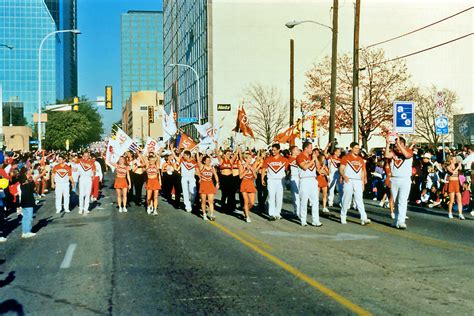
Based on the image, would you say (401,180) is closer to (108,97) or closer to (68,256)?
(68,256)

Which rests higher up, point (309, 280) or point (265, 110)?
point (265, 110)

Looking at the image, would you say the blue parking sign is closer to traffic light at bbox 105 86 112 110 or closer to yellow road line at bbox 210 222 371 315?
yellow road line at bbox 210 222 371 315

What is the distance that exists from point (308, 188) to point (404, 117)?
7.23 meters

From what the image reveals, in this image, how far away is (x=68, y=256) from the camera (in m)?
10.1

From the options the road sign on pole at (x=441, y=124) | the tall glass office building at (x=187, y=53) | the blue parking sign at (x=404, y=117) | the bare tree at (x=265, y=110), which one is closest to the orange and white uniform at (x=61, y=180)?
the blue parking sign at (x=404, y=117)

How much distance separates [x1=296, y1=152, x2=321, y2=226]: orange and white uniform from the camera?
44.6 ft

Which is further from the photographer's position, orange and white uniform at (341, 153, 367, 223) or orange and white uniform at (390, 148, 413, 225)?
orange and white uniform at (341, 153, 367, 223)

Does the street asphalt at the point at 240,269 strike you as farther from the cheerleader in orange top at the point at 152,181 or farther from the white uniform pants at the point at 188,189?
the white uniform pants at the point at 188,189

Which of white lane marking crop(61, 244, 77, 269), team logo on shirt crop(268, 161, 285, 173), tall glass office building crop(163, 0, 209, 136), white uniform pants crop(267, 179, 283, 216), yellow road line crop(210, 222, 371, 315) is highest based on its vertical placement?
tall glass office building crop(163, 0, 209, 136)

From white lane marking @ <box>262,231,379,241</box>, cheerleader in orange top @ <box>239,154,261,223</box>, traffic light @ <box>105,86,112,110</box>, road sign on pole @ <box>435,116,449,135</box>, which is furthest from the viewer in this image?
traffic light @ <box>105,86,112,110</box>

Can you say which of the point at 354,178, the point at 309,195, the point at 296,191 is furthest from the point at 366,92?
the point at 309,195

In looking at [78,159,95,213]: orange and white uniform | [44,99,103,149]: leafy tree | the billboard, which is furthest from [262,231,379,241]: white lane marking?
[44,99,103,149]: leafy tree

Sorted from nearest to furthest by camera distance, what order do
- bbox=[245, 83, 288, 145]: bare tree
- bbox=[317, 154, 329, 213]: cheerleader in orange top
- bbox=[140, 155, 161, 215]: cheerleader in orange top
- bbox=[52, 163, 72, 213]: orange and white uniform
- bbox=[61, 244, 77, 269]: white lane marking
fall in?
bbox=[61, 244, 77, 269]: white lane marking < bbox=[317, 154, 329, 213]: cheerleader in orange top < bbox=[140, 155, 161, 215]: cheerleader in orange top < bbox=[52, 163, 72, 213]: orange and white uniform < bbox=[245, 83, 288, 145]: bare tree

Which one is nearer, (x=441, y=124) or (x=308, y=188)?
(x=308, y=188)
